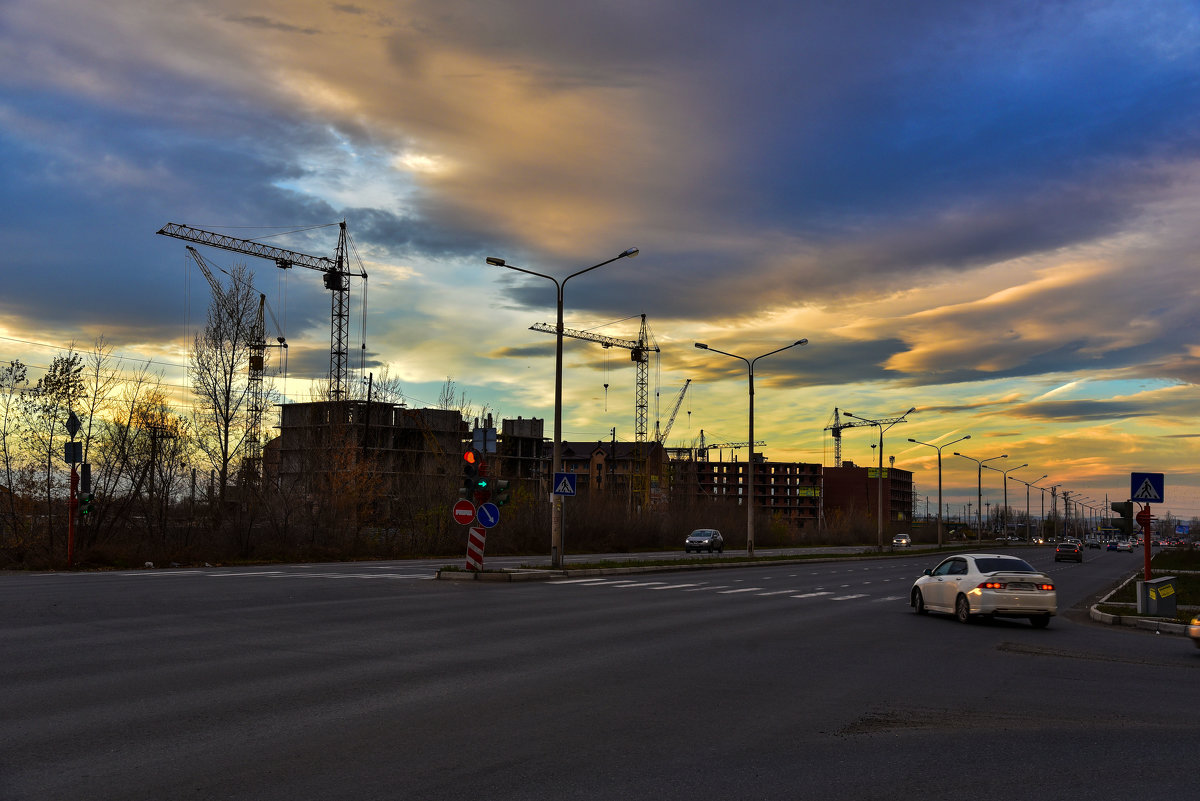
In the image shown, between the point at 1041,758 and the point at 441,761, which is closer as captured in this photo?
the point at 441,761

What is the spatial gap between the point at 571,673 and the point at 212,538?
123 ft

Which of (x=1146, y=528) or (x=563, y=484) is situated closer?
(x=1146, y=528)

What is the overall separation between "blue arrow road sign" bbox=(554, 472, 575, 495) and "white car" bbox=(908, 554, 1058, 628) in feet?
45.0

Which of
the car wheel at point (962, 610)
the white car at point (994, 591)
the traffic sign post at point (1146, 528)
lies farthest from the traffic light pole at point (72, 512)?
the traffic sign post at point (1146, 528)

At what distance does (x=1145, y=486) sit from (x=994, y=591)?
8.15 metres

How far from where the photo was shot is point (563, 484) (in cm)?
3209

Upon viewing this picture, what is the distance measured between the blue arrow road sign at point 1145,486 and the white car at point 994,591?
19.6 ft

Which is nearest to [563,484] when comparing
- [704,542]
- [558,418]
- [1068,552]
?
[558,418]

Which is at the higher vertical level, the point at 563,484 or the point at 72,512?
the point at 563,484

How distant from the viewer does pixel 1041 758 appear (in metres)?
7.69

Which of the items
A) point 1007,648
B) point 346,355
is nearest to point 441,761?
point 1007,648

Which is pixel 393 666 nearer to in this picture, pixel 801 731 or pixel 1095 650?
pixel 801 731

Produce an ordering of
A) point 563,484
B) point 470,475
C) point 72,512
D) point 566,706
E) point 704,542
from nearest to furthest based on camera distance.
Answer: point 566,706 → point 470,475 → point 563,484 → point 72,512 → point 704,542

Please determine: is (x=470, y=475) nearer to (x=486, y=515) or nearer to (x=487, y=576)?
(x=486, y=515)
